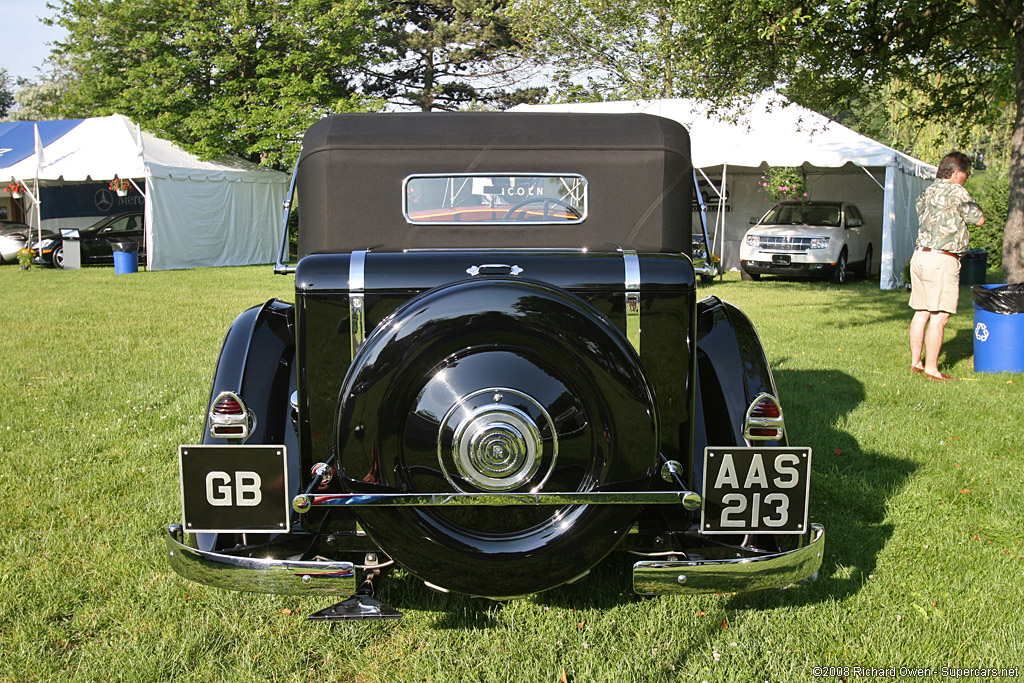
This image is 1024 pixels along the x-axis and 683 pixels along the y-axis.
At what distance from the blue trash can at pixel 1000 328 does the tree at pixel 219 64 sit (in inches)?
886

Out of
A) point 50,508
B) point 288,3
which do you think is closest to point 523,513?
point 50,508

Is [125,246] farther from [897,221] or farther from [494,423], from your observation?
[494,423]

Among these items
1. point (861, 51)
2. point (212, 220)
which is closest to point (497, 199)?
point (861, 51)

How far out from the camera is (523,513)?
256 cm

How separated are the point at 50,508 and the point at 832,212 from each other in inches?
720

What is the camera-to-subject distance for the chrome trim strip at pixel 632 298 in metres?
2.74

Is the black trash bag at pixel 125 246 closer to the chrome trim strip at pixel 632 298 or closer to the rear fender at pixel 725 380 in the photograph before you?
the rear fender at pixel 725 380

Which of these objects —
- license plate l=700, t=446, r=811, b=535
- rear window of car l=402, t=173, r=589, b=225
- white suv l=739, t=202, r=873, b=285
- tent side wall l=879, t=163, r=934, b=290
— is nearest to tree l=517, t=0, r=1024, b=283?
tent side wall l=879, t=163, r=934, b=290

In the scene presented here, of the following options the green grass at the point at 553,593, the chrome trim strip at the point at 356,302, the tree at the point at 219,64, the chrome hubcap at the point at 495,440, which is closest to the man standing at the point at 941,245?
the green grass at the point at 553,593

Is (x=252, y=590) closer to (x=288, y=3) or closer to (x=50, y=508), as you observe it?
(x=50, y=508)

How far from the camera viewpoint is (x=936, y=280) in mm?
7152

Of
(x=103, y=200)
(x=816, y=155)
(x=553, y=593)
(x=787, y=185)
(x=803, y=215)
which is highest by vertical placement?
(x=816, y=155)

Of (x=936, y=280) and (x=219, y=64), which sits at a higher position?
(x=219, y=64)

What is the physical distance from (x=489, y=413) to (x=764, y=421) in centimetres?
121
